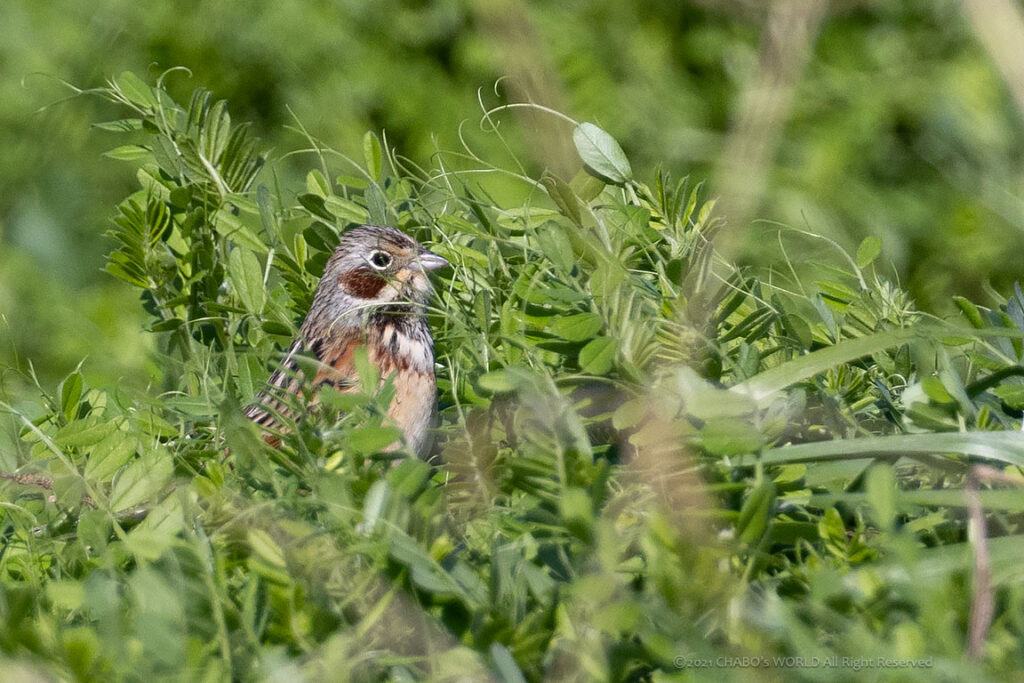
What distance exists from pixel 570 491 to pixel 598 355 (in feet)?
0.99

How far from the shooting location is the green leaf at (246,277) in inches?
84.8

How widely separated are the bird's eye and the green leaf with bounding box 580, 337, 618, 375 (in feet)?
3.71

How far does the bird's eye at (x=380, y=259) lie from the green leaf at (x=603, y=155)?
30.2 inches

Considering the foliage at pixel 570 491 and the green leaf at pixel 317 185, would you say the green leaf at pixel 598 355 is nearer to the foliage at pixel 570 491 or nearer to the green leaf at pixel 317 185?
the foliage at pixel 570 491

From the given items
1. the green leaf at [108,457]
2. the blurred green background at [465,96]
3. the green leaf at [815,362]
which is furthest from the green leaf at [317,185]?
the blurred green background at [465,96]

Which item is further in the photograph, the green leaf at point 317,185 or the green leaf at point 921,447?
the green leaf at point 317,185

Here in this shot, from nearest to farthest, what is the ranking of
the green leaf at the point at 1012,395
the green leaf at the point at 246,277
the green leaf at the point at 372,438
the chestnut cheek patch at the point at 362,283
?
1. the green leaf at the point at 372,438
2. the green leaf at the point at 1012,395
3. the green leaf at the point at 246,277
4. the chestnut cheek patch at the point at 362,283

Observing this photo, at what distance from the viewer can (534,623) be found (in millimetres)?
1298

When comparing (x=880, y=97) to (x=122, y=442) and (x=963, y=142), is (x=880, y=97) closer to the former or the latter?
(x=963, y=142)

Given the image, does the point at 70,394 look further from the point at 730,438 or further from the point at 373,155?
the point at 730,438

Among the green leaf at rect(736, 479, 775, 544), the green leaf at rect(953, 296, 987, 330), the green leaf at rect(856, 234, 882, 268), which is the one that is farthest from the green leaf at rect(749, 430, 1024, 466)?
the green leaf at rect(856, 234, 882, 268)

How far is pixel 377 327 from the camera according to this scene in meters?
2.82

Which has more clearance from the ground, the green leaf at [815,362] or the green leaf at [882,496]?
the green leaf at [882,496]

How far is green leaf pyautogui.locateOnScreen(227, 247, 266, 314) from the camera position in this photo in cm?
215
